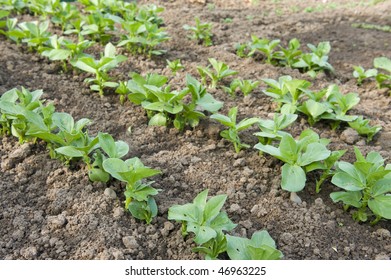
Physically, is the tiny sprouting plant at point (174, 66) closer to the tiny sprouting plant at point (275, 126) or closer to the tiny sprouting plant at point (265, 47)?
the tiny sprouting plant at point (265, 47)

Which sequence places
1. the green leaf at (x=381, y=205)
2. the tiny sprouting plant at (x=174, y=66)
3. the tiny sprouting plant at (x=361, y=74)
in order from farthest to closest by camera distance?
the tiny sprouting plant at (x=361, y=74)
the tiny sprouting plant at (x=174, y=66)
the green leaf at (x=381, y=205)

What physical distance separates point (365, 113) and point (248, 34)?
6.20 feet

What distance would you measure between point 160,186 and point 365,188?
43.5 inches

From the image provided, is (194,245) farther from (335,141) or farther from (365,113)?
(365,113)

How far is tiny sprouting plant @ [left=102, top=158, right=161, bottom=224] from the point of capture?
7.64 ft

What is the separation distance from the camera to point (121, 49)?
14.1 feet

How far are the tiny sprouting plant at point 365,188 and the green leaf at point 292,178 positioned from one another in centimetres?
17

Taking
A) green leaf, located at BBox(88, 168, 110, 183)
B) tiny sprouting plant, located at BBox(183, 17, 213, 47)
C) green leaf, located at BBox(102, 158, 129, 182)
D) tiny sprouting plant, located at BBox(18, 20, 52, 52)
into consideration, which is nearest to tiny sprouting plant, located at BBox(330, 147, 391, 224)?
green leaf, located at BBox(102, 158, 129, 182)

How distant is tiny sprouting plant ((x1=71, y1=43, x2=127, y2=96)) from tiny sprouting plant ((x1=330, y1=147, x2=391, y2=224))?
176cm

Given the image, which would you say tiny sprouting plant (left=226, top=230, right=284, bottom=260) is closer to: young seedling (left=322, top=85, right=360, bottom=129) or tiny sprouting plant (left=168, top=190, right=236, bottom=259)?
tiny sprouting plant (left=168, top=190, right=236, bottom=259)

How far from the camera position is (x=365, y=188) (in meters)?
2.48

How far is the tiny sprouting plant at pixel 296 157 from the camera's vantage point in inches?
99.1

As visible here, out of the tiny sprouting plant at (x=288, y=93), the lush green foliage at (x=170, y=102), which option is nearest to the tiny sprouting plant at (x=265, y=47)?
the tiny sprouting plant at (x=288, y=93)

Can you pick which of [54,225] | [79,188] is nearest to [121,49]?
[79,188]
